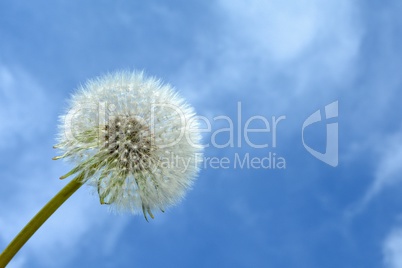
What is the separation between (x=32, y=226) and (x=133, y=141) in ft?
2.53

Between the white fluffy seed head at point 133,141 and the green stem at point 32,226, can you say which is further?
the white fluffy seed head at point 133,141

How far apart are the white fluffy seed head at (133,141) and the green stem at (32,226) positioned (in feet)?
0.83

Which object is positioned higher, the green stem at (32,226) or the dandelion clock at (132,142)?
the dandelion clock at (132,142)

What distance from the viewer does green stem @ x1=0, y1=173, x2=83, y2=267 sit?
276cm

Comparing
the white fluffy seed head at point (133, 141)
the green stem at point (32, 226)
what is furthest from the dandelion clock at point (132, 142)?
the green stem at point (32, 226)

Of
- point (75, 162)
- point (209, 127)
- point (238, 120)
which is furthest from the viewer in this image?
point (238, 120)

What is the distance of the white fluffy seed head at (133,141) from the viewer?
313 centimetres

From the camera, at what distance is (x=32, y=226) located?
280 centimetres

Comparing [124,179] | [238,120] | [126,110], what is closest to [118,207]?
[124,179]

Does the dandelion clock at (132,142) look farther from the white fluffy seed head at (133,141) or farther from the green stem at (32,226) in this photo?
the green stem at (32,226)

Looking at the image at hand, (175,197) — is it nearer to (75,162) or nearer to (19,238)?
(75,162)

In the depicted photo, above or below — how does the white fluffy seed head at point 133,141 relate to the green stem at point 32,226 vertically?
above

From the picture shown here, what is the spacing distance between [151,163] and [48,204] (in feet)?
2.13

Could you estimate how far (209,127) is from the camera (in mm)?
Answer: 3375
